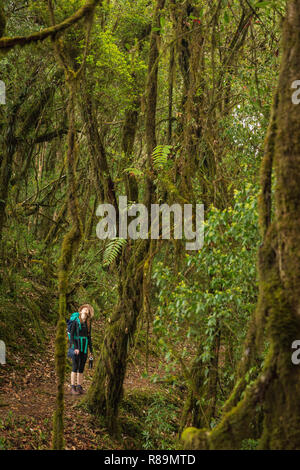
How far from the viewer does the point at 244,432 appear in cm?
388

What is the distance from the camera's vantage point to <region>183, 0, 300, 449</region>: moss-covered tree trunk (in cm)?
374

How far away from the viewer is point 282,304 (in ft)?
12.5

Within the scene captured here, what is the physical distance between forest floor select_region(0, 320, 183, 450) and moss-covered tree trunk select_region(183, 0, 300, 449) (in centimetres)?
326

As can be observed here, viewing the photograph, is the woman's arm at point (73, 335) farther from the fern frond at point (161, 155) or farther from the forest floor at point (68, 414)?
the fern frond at point (161, 155)

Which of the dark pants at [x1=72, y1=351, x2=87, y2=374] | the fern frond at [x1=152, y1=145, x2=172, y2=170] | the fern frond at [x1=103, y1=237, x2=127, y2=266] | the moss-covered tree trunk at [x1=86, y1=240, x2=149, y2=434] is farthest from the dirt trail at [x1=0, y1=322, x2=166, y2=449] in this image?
the fern frond at [x1=152, y1=145, x2=172, y2=170]

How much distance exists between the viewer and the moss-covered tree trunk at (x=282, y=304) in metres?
3.74

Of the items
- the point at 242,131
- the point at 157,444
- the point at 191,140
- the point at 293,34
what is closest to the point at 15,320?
the point at 157,444

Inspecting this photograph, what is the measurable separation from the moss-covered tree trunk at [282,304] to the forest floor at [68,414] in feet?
10.7

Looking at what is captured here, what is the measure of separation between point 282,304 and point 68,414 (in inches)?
242

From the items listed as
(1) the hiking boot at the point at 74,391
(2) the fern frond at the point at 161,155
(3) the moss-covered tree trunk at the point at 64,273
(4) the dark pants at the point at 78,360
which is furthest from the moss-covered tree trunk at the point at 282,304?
(1) the hiking boot at the point at 74,391

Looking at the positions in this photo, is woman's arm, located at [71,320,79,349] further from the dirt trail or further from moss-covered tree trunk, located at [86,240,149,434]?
the dirt trail

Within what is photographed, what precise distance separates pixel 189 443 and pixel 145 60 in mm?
9459

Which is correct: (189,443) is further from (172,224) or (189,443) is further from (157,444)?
(157,444)
